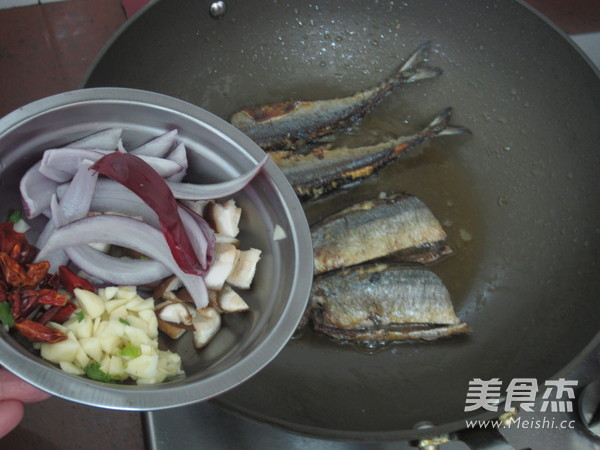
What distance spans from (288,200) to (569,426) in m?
1.42

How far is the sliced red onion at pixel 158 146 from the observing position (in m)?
1.56

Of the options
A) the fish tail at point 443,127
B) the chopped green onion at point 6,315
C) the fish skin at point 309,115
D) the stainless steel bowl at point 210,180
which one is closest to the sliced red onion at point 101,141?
the stainless steel bowl at point 210,180

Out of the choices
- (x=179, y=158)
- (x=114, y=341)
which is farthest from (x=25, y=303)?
(x=179, y=158)

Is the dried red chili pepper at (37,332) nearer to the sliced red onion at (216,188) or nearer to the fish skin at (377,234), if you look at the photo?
the sliced red onion at (216,188)

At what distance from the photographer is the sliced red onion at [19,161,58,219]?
1442 mm

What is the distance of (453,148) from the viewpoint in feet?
8.32

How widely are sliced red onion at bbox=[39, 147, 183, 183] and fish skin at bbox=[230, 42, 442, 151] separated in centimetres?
88

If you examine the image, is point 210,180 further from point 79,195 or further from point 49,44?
point 49,44

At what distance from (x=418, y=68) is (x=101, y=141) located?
1697mm

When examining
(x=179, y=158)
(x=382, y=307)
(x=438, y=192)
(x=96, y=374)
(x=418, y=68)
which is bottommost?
(x=382, y=307)

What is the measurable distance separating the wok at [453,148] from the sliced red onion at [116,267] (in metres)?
0.62

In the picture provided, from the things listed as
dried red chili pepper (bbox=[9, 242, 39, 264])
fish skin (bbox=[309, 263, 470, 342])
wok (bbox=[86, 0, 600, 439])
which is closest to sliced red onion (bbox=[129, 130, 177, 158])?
dried red chili pepper (bbox=[9, 242, 39, 264])

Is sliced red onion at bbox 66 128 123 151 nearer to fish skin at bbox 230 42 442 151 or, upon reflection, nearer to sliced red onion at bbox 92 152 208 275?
sliced red onion at bbox 92 152 208 275

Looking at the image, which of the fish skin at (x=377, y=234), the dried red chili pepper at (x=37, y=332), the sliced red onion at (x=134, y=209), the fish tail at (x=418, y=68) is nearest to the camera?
the dried red chili pepper at (x=37, y=332)
